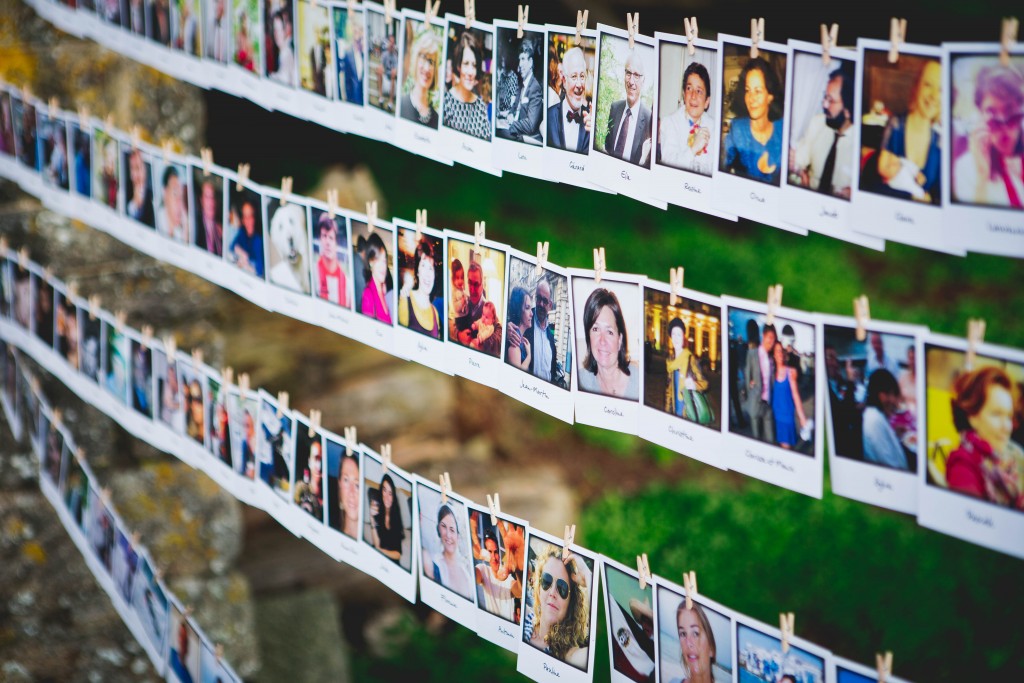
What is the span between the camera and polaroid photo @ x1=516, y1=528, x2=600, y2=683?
136cm

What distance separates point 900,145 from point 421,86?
0.71m

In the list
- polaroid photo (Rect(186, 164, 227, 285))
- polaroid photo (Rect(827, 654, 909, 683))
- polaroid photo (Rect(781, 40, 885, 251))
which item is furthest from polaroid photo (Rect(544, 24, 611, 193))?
polaroid photo (Rect(186, 164, 227, 285))

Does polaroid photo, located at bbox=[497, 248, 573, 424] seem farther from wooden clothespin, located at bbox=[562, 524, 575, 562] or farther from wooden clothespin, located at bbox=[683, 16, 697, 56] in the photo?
wooden clothespin, located at bbox=[683, 16, 697, 56]

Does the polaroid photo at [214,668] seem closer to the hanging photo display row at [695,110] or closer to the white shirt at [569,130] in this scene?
the hanging photo display row at [695,110]

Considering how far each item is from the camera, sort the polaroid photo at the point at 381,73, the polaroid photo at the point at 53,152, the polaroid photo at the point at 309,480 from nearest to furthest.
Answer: the polaroid photo at the point at 381,73, the polaroid photo at the point at 309,480, the polaroid photo at the point at 53,152

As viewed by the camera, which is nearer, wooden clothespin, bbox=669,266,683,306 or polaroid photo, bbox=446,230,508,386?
wooden clothespin, bbox=669,266,683,306

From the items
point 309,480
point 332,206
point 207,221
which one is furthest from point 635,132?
point 207,221

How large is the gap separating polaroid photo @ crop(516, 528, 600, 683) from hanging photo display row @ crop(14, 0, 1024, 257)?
1.50 feet

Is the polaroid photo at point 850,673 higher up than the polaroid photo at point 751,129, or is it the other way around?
the polaroid photo at point 751,129

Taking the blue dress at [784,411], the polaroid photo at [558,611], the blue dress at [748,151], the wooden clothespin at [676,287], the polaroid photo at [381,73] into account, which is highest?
→ the polaroid photo at [381,73]

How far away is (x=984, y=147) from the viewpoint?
3.14 feet

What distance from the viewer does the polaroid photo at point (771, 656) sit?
1.14 metres

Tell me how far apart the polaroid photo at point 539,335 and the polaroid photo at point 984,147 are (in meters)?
0.47

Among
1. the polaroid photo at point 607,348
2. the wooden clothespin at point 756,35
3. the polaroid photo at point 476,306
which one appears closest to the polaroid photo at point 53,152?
the polaroid photo at point 476,306
